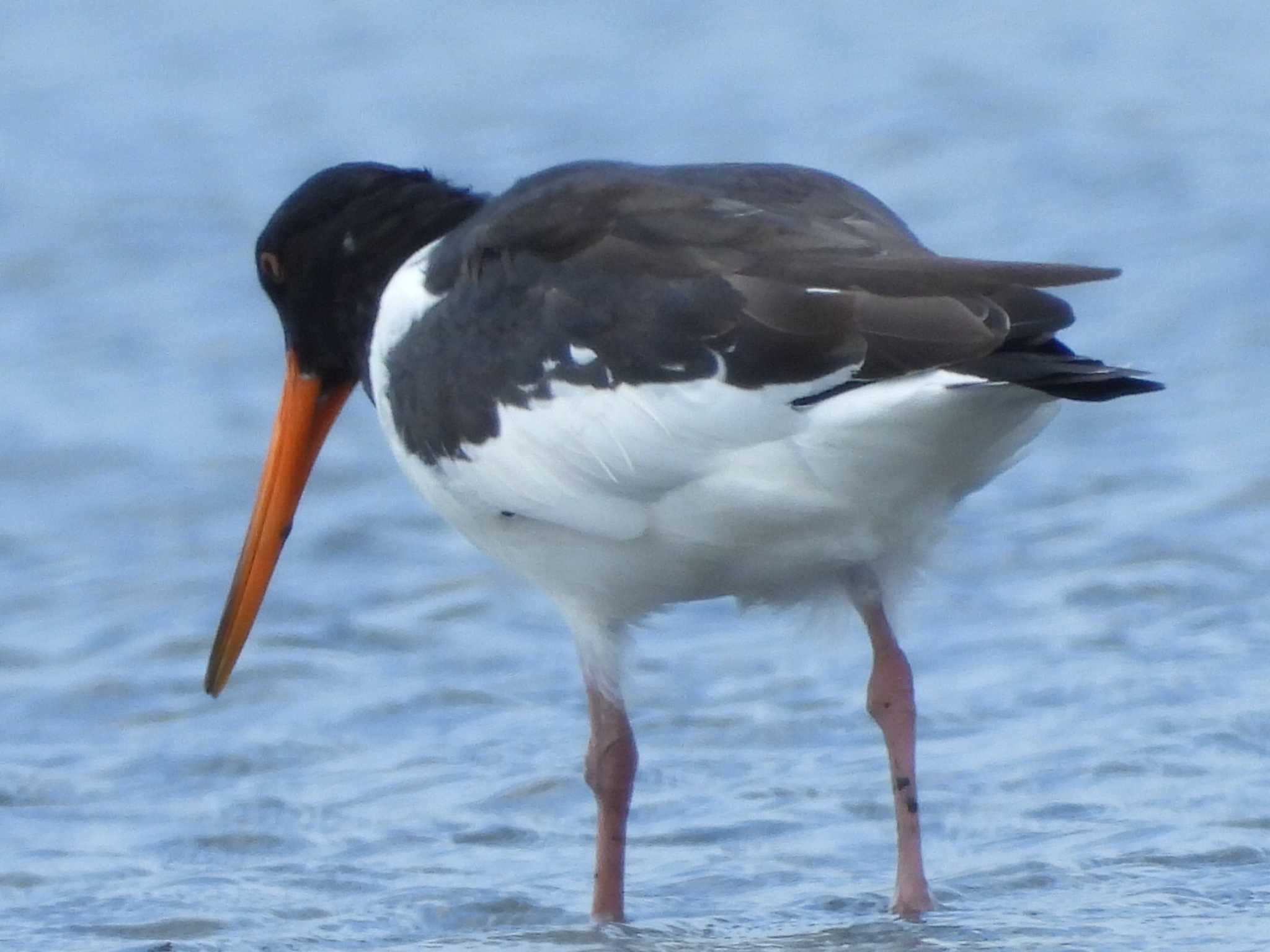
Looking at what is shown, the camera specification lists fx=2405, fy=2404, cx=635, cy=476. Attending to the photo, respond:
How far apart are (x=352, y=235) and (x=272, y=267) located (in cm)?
24

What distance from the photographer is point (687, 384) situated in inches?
180

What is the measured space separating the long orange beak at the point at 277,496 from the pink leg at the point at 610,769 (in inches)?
39.3

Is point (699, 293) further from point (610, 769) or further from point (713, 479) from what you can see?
point (610, 769)

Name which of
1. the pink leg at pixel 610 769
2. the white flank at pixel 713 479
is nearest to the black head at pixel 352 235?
the white flank at pixel 713 479

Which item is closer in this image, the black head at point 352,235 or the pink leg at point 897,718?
the pink leg at point 897,718

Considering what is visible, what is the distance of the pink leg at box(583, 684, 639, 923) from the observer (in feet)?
17.3

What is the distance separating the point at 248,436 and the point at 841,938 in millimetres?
5051

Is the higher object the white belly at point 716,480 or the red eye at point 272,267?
the red eye at point 272,267

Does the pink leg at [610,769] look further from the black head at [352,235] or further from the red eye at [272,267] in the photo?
the red eye at [272,267]

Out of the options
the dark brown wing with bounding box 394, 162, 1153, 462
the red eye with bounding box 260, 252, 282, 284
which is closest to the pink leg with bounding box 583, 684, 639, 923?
the dark brown wing with bounding box 394, 162, 1153, 462

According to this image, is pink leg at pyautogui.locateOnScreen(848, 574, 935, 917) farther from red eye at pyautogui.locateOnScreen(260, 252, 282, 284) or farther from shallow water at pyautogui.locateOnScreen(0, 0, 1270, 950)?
red eye at pyautogui.locateOnScreen(260, 252, 282, 284)

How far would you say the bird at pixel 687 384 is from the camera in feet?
14.3

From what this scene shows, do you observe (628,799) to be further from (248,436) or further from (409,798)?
(248,436)

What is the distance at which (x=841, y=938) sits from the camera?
4.79 m
